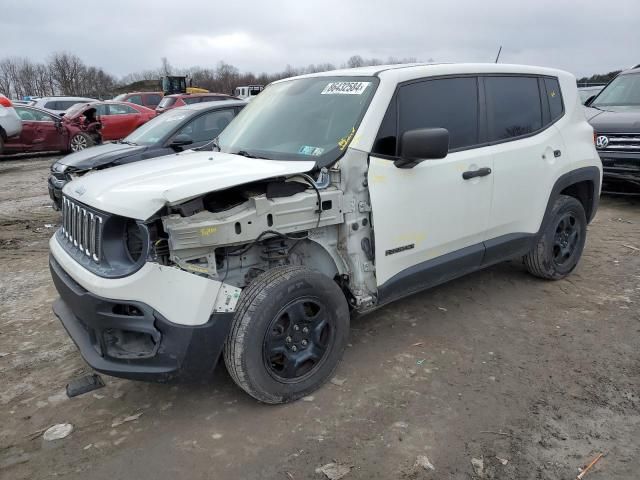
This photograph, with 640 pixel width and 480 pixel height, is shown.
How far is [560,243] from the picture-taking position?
4707mm

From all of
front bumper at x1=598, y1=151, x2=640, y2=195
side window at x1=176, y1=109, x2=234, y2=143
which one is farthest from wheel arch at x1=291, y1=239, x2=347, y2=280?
front bumper at x1=598, y1=151, x2=640, y2=195

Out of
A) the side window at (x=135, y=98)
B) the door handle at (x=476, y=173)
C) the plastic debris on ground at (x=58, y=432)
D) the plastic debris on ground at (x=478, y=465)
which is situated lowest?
the plastic debris on ground at (x=478, y=465)

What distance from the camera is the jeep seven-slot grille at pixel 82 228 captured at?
8.99ft

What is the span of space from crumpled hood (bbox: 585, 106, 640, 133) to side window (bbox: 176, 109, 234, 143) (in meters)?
5.54

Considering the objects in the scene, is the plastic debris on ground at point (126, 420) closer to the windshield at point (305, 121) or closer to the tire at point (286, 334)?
the tire at point (286, 334)

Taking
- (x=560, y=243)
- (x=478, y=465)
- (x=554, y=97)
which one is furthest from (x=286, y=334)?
(x=554, y=97)

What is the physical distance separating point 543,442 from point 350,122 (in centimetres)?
214

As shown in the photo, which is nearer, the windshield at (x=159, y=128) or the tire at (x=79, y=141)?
the windshield at (x=159, y=128)

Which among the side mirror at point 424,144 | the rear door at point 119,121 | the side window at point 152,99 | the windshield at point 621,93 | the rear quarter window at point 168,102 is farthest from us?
the side window at point 152,99

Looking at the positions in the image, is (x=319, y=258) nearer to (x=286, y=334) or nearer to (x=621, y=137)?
(x=286, y=334)

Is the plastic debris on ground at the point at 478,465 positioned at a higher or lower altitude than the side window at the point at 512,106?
lower

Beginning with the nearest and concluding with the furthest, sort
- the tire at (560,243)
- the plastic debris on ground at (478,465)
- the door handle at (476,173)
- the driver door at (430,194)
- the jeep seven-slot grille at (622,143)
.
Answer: the plastic debris on ground at (478,465), the driver door at (430,194), the door handle at (476,173), the tire at (560,243), the jeep seven-slot grille at (622,143)

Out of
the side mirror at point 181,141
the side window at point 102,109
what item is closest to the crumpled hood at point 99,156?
the side mirror at point 181,141

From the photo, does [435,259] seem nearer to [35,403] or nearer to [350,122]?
[350,122]
